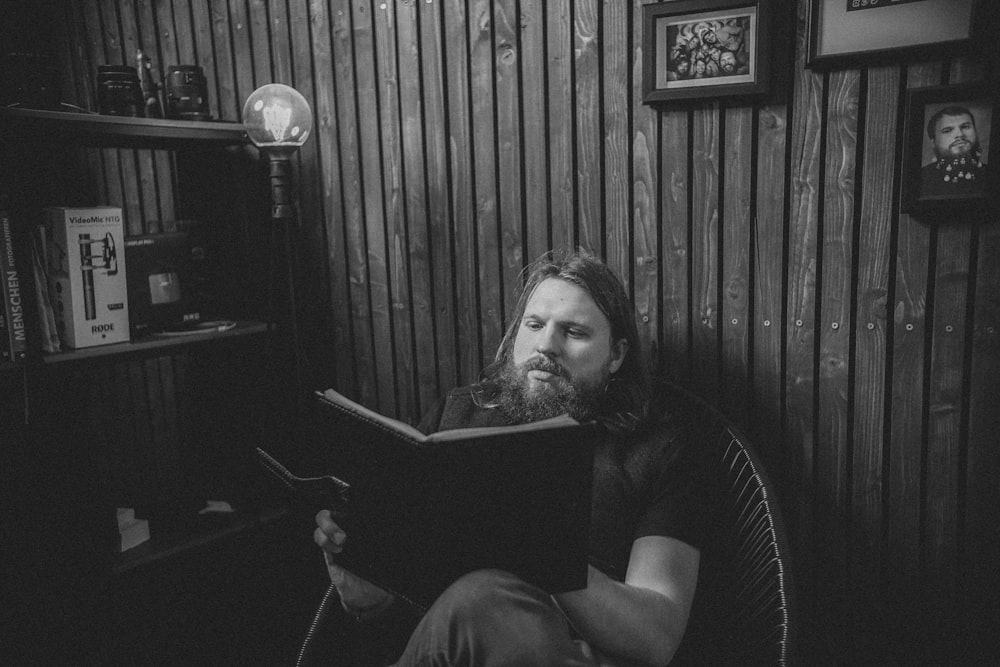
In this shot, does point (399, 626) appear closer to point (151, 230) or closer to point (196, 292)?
point (196, 292)

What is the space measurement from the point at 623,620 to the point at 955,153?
1150 millimetres

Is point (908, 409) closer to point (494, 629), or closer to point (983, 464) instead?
point (983, 464)

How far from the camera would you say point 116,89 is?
204cm

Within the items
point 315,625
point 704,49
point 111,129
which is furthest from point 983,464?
point 111,129

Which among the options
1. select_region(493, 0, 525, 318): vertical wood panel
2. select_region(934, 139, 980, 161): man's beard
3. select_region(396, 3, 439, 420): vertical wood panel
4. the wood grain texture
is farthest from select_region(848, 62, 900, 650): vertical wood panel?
select_region(396, 3, 439, 420): vertical wood panel

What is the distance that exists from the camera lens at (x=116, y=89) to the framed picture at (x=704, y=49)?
4.78 feet

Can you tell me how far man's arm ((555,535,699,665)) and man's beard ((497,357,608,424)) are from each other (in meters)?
0.39

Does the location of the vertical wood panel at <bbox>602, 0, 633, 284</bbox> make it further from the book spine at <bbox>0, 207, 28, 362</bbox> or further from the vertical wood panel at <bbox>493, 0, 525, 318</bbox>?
the book spine at <bbox>0, 207, 28, 362</bbox>

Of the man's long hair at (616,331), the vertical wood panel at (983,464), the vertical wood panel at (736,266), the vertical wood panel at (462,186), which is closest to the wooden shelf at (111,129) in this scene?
the vertical wood panel at (462,186)

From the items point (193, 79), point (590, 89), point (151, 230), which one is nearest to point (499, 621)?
point (590, 89)

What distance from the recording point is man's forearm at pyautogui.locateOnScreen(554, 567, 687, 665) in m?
1.29

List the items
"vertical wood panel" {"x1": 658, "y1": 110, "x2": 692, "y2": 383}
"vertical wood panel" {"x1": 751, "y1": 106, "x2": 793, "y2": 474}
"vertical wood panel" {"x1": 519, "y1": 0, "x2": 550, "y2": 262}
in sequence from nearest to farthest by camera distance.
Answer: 1. "vertical wood panel" {"x1": 751, "y1": 106, "x2": 793, "y2": 474}
2. "vertical wood panel" {"x1": 658, "y1": 110, "x2": 692, "y2": 383}
3. "vertical wood panel" {"x1": 519, "y1": 0, "x2": 550, "y2": 262}

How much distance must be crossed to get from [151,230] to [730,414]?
2150mm

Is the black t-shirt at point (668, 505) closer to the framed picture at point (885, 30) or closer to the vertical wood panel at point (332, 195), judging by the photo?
the framed picture at point (885, 30)
